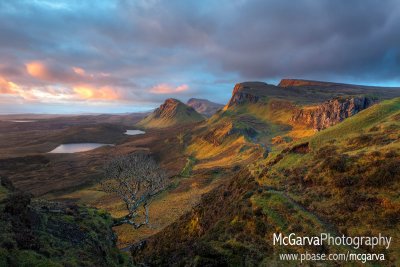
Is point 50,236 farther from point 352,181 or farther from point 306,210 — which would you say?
point 352,181

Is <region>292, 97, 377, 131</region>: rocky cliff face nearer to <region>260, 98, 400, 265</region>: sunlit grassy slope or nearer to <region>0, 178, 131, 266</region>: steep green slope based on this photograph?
<region>260, 98, 400, 265</region>: sunlit grassy slope

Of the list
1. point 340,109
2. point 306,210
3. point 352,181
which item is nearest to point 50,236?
point 306,210

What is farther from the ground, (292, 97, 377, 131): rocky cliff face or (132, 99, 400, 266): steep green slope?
(292, 97, 377, 131): rocky cliff face

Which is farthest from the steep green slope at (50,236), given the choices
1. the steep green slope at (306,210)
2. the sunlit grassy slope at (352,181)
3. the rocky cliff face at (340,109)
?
the rocky cliff face at (340,109)

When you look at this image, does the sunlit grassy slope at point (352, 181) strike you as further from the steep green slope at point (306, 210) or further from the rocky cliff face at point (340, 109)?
the rocky cliff face at point (340, 109)

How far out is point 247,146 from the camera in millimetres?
155375

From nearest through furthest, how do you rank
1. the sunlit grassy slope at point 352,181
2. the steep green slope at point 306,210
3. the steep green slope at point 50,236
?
the steep green slope at point 50,236, the sunlit grassy slope at point 352,181, the steep green slope at point 306,210

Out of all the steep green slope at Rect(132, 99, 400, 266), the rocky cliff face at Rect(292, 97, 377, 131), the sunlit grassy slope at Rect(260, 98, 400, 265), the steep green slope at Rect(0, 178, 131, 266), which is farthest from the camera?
the rocky cliff face at Rect(292, 97, 377, 131)

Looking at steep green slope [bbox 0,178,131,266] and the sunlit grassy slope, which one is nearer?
steep green slope [bbox 0,178,131,266]

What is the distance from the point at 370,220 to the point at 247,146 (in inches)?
5152

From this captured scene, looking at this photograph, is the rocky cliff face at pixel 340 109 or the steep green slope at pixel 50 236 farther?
the rocky cliff face at pixel 340 109

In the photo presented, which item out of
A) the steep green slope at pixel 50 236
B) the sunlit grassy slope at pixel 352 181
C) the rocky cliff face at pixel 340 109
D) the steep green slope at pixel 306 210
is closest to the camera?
the steep green slope at pixel 50 236

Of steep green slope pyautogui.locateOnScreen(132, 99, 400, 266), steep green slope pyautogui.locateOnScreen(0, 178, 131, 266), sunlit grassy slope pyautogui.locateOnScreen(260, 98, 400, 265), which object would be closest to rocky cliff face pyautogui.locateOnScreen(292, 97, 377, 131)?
sunlit grassy slope pyautogui.locateOnScreen(260, 98, 400, 265)

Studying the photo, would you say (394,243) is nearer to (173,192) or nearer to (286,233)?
(286,233)
